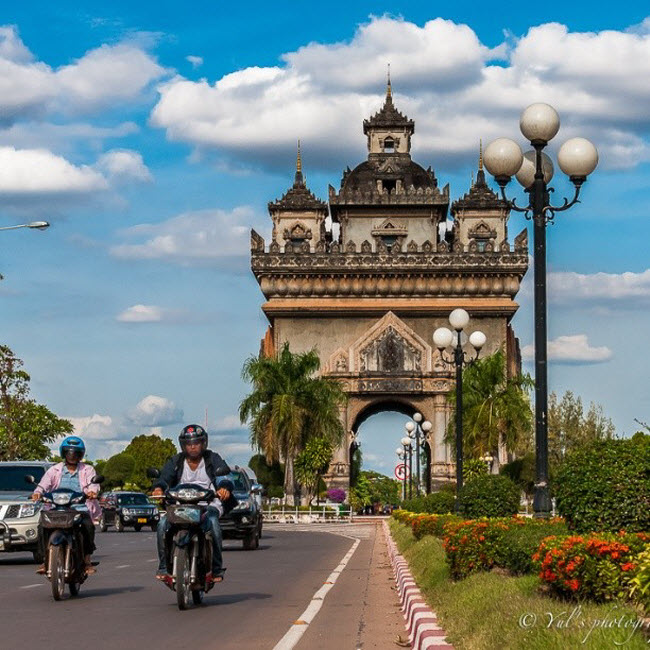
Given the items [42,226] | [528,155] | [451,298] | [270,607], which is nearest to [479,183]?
[451,298]

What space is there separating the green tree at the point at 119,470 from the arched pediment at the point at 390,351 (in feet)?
167

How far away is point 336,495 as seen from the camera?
8231cm

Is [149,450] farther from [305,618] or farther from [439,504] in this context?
[305,618]

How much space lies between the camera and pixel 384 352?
278 ft

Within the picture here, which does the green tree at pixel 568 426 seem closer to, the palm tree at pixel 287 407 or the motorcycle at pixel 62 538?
the palm tree at pixel 287 407

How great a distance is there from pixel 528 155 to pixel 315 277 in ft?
221

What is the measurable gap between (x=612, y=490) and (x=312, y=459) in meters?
64.0

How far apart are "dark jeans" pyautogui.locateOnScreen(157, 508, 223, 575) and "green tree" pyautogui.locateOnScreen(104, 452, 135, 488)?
116430 mm

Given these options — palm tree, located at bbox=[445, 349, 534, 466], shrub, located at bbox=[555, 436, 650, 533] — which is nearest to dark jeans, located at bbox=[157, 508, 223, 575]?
shrub, located at bbox=[555, 436, 650, 533]

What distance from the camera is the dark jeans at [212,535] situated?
46.9 feet

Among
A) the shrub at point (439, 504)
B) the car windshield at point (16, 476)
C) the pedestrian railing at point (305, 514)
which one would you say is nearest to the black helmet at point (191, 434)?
the car windshield at point (16, 476)

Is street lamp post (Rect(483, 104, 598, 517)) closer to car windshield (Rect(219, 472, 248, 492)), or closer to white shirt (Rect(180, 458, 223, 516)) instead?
white shirt (Rect(180, 458, 223, 516))

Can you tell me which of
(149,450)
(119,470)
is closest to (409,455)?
(119,470)

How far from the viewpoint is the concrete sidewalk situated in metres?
12.4
